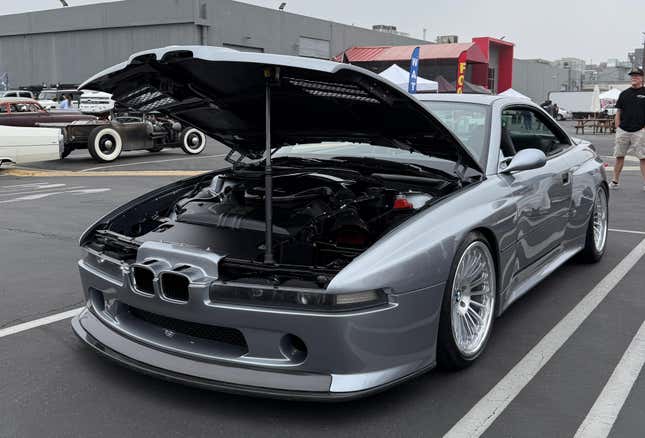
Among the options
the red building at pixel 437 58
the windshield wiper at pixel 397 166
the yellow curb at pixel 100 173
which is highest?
the red building at pixel 437 58

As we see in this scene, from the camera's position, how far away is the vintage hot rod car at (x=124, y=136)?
603 inches

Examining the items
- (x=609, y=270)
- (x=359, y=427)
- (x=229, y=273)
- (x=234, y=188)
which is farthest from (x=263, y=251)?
(x=609, y=270)

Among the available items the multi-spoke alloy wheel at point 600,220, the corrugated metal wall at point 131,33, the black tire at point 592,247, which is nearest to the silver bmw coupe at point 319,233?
the black tire at point 592,247

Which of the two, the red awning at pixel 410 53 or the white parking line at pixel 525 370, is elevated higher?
the red awning at pixel 410 53

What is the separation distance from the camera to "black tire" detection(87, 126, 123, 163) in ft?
50.1

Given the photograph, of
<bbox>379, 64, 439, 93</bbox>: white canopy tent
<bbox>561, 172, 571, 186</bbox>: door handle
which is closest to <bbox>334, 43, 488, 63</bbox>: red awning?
<bbox>379, 64, 439, 93</bbox>: white canopy tent

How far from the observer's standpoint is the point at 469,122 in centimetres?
411

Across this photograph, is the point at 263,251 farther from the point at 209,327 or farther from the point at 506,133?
the point at 506,133

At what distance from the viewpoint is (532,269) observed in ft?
13.3

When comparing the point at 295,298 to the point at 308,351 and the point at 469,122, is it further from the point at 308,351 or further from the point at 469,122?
the point at 469,122

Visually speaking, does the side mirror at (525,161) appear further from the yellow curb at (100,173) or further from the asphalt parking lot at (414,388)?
the yellow curb at (100,173)

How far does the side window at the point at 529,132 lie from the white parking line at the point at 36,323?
314 centimetres

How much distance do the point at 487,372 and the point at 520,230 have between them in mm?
939

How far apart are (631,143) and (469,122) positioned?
6.86 metres
